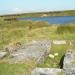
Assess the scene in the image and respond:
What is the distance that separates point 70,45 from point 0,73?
767cm

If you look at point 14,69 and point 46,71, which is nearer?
point 46,71

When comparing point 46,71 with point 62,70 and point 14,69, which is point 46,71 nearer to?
point 62,70

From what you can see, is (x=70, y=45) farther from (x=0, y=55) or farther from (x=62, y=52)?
(x=0, y=55)

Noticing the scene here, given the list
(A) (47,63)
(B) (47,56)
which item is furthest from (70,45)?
(A) (47,63)

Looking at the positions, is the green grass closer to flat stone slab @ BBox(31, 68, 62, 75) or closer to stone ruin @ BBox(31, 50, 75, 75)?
flat stone slab @ BBox(31, 68, 62, 75)

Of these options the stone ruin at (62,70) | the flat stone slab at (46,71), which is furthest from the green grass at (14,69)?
the stone ruin at (62,70)

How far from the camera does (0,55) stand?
13.4m

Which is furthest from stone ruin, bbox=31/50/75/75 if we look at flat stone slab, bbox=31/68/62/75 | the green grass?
the green grass

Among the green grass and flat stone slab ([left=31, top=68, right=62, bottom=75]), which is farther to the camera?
the green grass

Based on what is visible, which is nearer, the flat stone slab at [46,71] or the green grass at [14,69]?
the flat stone slab at [46,71]

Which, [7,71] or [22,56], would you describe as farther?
[22,56]

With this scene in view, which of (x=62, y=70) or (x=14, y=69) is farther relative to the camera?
(x=14, y=69)

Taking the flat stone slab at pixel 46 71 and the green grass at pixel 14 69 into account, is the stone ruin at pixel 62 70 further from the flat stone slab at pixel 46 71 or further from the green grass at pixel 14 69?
the green grass at pixel 14 69

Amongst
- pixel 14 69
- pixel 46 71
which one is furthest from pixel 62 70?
pixel 14 69
